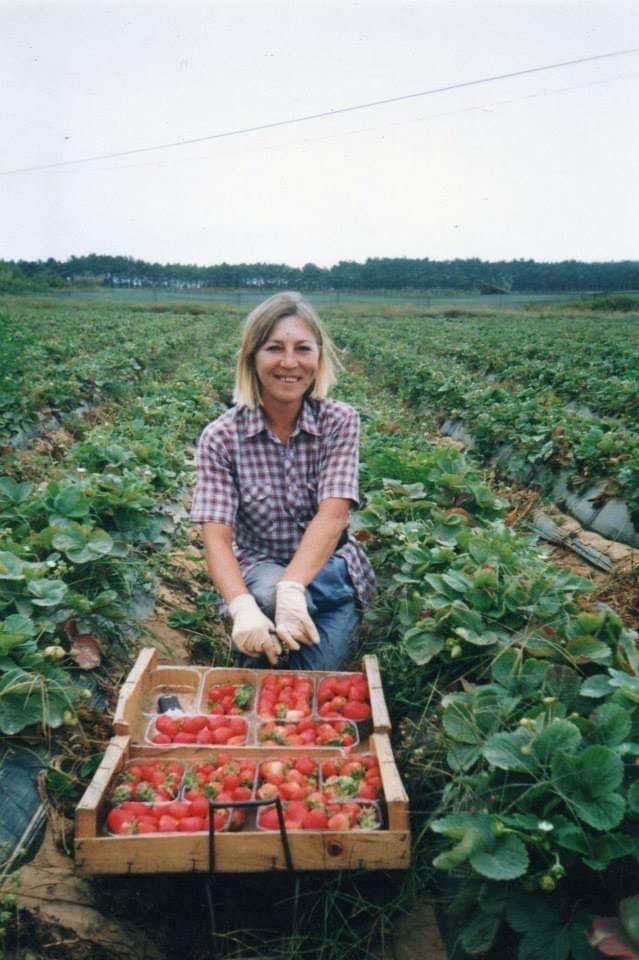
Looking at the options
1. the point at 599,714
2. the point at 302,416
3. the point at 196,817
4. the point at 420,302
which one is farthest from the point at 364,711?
the point at 420,302

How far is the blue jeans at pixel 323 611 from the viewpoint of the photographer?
3.08m

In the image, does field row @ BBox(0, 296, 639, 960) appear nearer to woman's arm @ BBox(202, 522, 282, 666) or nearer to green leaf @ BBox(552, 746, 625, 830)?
green leaf @ BBox(552, 746, 625, 830)

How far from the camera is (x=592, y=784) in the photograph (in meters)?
1.69

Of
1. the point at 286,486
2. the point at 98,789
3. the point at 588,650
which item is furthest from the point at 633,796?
the point at 286,486

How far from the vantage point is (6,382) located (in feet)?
24.5

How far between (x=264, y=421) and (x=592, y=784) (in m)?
2.01

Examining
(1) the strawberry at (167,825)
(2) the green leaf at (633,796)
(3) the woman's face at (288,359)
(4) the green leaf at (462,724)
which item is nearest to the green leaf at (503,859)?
(2) the green leaf at (633,796)

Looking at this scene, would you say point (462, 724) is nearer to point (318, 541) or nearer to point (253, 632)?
point (253, 632)

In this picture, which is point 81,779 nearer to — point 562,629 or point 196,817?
point 196,817

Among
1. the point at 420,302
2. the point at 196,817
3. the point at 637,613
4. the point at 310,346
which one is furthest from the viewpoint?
the point at 420,302

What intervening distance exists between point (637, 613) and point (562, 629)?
1.74 metres

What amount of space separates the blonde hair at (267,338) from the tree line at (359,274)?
59185 millimetres

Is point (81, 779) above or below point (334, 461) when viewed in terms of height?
below

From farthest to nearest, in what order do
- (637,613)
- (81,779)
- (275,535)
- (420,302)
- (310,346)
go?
(420,302) < (637,613) < (275,535) < (310,346) < (81,779)
